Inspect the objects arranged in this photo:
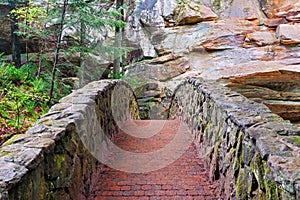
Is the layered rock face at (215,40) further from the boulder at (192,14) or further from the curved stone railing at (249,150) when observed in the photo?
the curved stone railing at (249,150)

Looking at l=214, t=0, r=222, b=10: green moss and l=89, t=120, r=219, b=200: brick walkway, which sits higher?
l=214, t=0, r=222, b=10: green moss

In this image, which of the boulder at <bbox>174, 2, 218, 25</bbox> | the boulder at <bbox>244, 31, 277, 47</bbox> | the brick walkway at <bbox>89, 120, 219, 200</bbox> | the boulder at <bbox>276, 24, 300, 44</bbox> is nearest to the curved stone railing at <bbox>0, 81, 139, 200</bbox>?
the brick walkway at <bbox>89, 120, 219, 200</bbox>

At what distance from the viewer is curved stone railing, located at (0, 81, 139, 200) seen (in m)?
1.53

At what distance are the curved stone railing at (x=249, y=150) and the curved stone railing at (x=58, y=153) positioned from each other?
1.43 metres

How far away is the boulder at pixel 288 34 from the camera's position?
455 inches

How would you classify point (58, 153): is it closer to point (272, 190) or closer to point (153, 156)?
point (272, 190)

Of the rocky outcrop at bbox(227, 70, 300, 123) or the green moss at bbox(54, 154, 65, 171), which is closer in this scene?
the green moss at bbox(54, 154, 65, 171)

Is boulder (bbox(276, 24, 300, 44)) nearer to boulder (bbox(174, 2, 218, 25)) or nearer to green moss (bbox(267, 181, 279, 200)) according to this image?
boulder (bbox(174, 2, 218, 25))

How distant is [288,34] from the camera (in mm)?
11766

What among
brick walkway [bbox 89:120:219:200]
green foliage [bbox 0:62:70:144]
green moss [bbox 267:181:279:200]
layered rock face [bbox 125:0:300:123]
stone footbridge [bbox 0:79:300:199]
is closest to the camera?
green moss [bbox 267:181:279:200]

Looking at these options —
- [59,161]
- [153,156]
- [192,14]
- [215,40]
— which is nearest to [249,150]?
[59,161]

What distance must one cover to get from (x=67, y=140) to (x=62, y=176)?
32 centimetres

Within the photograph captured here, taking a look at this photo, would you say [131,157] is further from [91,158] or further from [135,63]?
[135,63]

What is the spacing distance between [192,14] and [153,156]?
34.7ft
